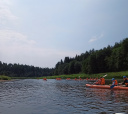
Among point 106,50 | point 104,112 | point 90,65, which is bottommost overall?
point 104,112

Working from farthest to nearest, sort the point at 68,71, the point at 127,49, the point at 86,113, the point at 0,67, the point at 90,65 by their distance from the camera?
the point at 0,67 → the point at 68,71 → the point at 90,65 → the point at 127,49 → the point at 86,113

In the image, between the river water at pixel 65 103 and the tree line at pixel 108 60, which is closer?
the river water at pixel 65 103

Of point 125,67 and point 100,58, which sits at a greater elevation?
point 100,58

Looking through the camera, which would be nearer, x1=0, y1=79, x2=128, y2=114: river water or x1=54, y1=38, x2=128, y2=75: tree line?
x1=0, y1=79, x2=128, y2=114: river water

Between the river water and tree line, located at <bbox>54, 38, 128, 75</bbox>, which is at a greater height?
tree line, located at <bbox>54, 38, 128, 75</bbox>

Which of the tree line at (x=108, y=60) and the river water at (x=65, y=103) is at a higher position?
the tree line at (x=108, y=60)

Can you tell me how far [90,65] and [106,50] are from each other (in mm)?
13677

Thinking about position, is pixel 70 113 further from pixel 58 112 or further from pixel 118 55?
pixel 118 55

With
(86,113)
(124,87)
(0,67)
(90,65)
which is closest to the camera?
(86,113)

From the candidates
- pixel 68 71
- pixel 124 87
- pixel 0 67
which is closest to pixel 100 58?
pixel 68 71

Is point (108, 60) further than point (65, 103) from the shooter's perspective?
Yes

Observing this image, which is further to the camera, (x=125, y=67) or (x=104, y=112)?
(x=125, y=67)

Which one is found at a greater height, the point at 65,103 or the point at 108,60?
the point at 108,60

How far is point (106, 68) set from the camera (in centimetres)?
A: 9438
